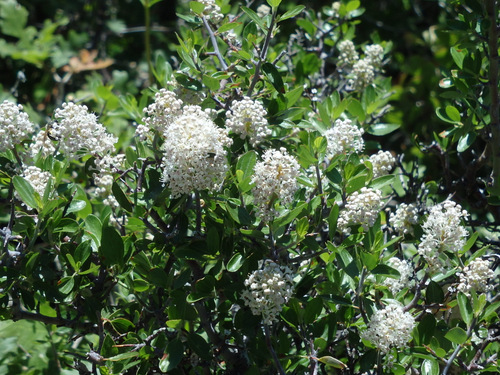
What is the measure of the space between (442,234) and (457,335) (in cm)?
23

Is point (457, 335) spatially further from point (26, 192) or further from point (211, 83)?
point (26, 192)

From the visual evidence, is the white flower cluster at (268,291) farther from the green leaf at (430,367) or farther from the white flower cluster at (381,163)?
the white flower cluster at (381,163)

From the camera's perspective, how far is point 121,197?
4.62ft

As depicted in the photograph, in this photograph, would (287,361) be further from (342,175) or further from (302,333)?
(342,175)

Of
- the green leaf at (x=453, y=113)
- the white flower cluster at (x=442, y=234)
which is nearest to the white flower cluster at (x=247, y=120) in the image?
the white flower cluster at (x=442, y=234)

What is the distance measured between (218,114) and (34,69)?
2.37 metres

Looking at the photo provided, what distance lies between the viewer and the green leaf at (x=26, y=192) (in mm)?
1359

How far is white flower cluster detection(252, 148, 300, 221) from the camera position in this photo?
126cm

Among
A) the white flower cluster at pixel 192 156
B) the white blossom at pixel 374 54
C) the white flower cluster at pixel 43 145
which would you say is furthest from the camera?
the white blossom at pixel 374 54

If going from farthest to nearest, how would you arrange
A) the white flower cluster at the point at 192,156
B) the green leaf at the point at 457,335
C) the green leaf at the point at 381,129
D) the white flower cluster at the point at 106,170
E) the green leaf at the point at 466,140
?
the green leaf at the point at 381,129 < the green leaf at the point at 466,140 < the white flower cluster at the point at 106,170 < the green leaf at the point at 457,335 < the white flower cluster at the point at 192,156

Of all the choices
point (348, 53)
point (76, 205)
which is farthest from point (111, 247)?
point (348, 53)

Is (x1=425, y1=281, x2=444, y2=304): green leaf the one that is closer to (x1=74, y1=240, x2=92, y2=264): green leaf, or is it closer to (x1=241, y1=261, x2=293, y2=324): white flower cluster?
(x1=241, y1=261, x2=293, y2=324): white flower cluster

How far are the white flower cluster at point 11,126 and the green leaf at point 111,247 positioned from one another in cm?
34

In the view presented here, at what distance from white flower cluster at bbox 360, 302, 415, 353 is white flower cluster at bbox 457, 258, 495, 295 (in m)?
0.18
